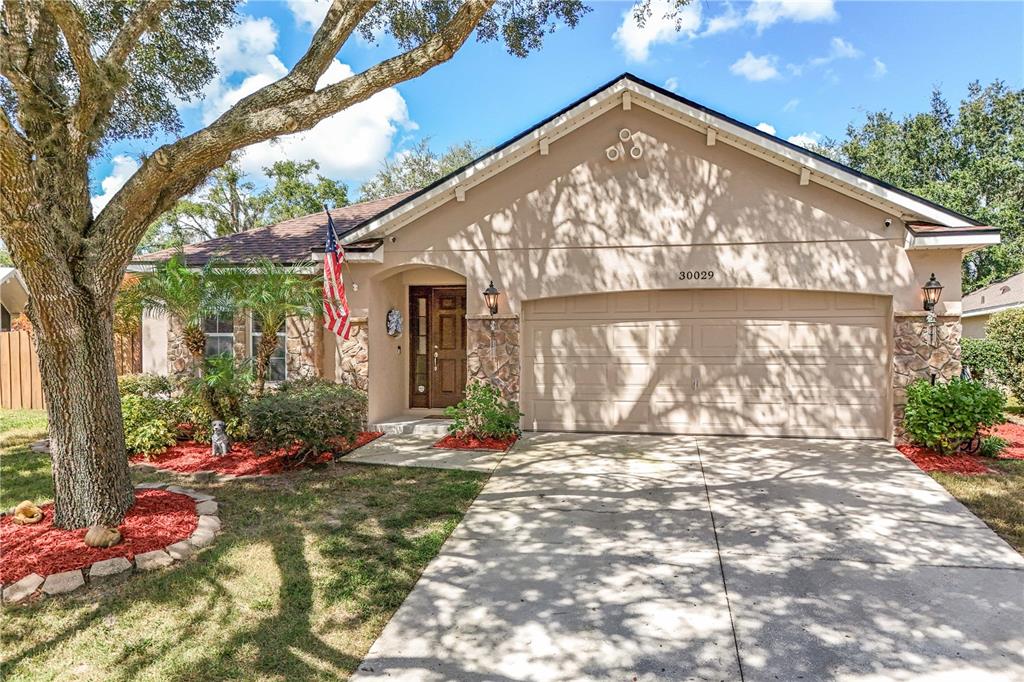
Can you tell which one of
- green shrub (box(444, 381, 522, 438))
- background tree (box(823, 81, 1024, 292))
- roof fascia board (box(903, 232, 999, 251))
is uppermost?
background tree (box(823, 81, 1024, 292))

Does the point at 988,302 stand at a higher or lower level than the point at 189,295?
higher

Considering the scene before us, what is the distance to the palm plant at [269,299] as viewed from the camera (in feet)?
28.5

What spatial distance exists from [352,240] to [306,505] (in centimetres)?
514

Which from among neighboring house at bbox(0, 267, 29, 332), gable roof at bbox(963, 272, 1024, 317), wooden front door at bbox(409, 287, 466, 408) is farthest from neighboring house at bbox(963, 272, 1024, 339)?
neighboring house at bbox(0, 267, 29, 332)

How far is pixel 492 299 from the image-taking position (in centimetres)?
940

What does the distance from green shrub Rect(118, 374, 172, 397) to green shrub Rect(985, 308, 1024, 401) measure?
53.7ft

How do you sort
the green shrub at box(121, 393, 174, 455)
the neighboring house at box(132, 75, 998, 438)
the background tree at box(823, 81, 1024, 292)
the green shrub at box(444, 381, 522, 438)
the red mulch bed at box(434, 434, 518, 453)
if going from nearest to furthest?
the green shrub at box(121, 393, 174, 455), the neighboring house at box(132, 75, 998, 438), the red mulch bed at box(434, 434, 518, 453), the green shrub at box(444, 381, 522, 438), the background tree at box(823, 81, 1024, 292)

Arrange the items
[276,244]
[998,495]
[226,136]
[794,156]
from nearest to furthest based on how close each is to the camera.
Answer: [226,136], [998,495], [794,156], [276,244]

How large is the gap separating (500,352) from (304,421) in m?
3.53

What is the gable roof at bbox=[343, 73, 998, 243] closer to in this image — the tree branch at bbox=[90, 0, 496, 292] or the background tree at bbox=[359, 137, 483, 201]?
the tree branch at bbox=[90, 0, 496, 292]

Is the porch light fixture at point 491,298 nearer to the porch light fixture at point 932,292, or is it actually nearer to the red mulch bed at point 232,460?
the red mulch bed at point 232,460

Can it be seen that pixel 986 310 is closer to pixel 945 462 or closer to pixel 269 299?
pixel 945 462

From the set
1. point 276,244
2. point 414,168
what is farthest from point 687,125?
point 414,168

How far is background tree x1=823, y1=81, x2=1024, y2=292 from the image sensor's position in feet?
79.9
